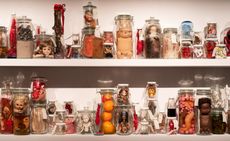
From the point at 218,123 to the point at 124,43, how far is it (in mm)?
533

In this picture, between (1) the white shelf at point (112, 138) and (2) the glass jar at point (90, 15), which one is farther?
(2) the glass jar at point (90, 15)

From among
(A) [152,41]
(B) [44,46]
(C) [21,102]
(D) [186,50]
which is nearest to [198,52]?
(D) [186,50]

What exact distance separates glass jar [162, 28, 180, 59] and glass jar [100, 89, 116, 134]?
0.30 metres

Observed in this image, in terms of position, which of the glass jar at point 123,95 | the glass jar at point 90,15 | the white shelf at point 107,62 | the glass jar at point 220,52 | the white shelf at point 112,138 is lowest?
the white shelf at point 112,138

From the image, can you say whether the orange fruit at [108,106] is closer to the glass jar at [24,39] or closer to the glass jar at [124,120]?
the glass jar at [124,120]

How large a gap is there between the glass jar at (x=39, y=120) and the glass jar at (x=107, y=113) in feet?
0.81

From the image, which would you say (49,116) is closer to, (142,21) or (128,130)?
(128,130)

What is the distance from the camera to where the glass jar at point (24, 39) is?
1824 millimetres

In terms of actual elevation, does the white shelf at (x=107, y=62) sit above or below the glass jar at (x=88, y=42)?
below

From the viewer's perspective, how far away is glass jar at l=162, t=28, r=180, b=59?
1.87 m

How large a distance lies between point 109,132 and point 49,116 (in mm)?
276

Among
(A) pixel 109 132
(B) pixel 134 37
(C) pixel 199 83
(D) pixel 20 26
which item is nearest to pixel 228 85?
(C) pixel 199 83

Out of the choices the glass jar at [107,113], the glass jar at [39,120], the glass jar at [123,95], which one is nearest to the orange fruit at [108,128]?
the glass jar at [107,113]

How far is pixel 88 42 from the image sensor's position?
1.83 metres
